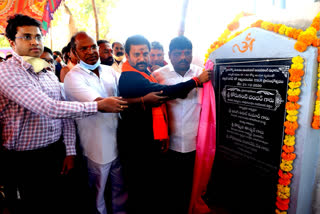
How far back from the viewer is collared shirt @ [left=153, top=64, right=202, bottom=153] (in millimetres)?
2346

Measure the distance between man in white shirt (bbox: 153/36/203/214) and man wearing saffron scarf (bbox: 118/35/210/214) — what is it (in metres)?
0.16

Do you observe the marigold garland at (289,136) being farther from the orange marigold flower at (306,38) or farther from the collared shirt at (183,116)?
the collared shirt at (183,116)

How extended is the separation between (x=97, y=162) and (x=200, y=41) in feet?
13.2

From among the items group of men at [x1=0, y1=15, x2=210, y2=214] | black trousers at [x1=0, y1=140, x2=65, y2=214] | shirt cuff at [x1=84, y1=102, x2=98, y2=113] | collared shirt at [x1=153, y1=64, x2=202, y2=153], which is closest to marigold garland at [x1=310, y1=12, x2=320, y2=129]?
group of men at [x1=0, y1=15, x2=210, y2=214]

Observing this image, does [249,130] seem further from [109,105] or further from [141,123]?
[109,105]

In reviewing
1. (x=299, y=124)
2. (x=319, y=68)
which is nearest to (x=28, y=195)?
(x=299, y=124)

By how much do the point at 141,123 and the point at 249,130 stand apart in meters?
1.25

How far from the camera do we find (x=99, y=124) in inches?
86.7

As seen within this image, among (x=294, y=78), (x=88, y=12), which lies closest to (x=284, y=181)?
(x=294, y=78)

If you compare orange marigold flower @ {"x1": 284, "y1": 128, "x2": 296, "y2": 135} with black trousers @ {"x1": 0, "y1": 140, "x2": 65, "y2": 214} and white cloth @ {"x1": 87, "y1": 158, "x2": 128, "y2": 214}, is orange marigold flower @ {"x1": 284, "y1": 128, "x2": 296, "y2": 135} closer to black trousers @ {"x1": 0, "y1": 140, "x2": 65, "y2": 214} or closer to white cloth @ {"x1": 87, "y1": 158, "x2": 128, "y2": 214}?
white cloth @ {"x1": 87, "y1": 158, "x2": 128, "y2": 214}

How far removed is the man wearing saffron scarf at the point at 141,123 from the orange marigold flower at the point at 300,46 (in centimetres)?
81

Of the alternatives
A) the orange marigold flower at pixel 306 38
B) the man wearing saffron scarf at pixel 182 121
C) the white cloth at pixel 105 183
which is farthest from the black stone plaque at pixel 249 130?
the white cloth at pixel 105 183

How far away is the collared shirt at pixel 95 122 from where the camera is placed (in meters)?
2.09

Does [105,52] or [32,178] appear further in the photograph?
[105,52]
